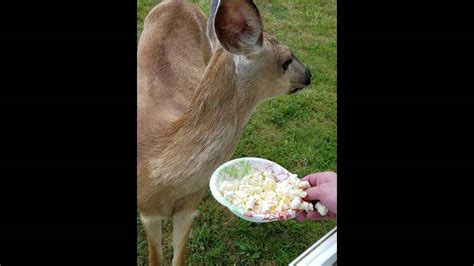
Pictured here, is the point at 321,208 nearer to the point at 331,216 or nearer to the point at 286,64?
the point at 331,216

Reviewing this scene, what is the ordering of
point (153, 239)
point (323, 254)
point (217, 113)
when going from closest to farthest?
point (323, 254) → point (217, 113) → point (153, 239)

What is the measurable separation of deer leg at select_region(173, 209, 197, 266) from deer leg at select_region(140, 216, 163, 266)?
0.13ft

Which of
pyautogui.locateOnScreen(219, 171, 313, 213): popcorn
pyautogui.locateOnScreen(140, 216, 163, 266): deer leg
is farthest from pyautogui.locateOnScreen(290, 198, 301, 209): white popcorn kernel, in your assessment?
pyautogui.locateOnScreen(140, 216, 163, 266): deer leg

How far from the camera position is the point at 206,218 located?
149cm

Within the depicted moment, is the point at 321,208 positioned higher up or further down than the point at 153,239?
higher up

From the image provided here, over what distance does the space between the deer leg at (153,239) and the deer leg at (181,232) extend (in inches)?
1.6

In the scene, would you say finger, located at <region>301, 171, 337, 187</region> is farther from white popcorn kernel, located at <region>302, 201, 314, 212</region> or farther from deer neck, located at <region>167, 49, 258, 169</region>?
deer neck, located at <region>167, 49, 258, 169</region>

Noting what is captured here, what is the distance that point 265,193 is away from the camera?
4.21ft

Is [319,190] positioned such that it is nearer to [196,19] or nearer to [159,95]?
[159,95]

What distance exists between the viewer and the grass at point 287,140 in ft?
4.14

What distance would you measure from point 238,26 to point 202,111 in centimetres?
21

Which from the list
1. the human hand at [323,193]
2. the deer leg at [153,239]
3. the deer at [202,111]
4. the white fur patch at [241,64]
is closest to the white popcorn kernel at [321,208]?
the human hand at [323,193]

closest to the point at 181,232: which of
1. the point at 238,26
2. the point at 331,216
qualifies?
the point at 331,216

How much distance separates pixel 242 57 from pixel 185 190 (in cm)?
33
